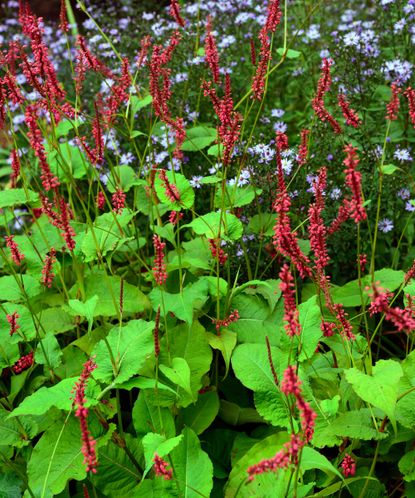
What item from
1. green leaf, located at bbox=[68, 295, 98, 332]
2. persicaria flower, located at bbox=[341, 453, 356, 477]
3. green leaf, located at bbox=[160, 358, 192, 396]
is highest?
green leaf, located at bbox=[68, 295, 98, 332]

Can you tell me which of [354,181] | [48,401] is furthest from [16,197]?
[354,181]

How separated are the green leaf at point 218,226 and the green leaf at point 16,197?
0.71m

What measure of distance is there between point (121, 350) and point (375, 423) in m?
0.86

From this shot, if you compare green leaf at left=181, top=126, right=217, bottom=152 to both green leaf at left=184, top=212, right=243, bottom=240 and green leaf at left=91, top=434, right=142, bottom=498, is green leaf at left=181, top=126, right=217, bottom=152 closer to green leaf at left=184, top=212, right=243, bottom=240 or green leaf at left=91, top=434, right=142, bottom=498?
green leaf at left=184, top=212, right=243, bottom=240

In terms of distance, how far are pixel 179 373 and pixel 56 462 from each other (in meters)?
0.53

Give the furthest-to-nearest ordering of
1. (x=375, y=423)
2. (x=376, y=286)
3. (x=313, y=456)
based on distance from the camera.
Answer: (x=375, y=423) < (x=313, y=456) < (x=376, y=286)

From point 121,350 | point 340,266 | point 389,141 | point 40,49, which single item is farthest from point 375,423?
point 389,141

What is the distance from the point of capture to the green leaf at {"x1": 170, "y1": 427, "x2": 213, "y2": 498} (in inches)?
80.7

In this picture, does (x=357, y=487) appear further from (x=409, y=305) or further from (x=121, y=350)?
(x=121, y=350)

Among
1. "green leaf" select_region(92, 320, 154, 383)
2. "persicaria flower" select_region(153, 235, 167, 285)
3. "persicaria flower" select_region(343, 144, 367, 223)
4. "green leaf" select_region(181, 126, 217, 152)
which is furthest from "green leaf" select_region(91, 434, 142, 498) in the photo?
"green leaf" select_region(181, 126, 217, 152)

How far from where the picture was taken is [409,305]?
2.03 metres

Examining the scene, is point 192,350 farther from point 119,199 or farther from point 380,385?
point 380,385

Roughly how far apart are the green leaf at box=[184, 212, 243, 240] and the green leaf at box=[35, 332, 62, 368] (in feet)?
2.25

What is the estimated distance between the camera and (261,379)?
2242mm
